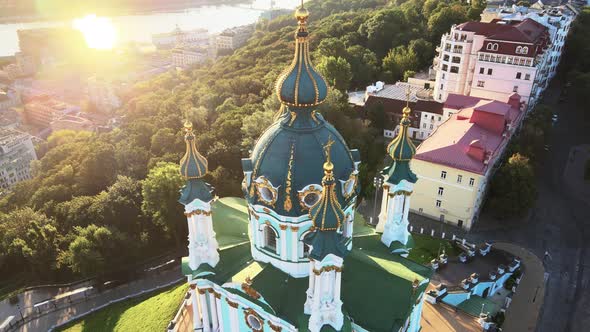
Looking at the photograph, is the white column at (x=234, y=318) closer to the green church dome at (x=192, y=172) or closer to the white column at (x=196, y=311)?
the white column at (x=196, y=311)

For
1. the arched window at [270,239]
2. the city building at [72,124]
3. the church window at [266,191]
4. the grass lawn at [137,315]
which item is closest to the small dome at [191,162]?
the church window at [266,191]

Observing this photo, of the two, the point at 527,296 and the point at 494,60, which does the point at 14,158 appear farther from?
the point at 527,296

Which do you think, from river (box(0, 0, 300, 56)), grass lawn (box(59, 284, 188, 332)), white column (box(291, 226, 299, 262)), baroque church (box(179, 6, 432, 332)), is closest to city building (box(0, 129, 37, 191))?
grass lawn (box(59, 284, 188, 332))

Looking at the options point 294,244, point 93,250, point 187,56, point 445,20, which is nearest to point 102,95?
point 187,56

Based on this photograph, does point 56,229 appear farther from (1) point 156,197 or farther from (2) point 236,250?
(2) point 236,250

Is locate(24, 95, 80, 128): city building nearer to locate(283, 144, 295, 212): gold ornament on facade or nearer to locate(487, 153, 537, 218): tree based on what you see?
locate(487, 153, 537, 218): tree

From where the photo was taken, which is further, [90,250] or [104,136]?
[104,136]

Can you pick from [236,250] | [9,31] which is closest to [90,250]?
[236,250]
